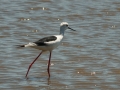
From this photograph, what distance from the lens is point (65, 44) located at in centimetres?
1044

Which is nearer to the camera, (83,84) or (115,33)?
(83,84)

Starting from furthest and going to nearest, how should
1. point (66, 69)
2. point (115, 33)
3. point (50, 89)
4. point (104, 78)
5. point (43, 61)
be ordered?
point (115, 33), point (43, 61), point (66, 69), point (104, 78), point (50, 89)

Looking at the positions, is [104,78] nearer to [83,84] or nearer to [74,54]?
[83,84]

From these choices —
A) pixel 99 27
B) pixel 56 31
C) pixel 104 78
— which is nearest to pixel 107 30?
pixel 99 27

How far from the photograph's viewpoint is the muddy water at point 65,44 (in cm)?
795

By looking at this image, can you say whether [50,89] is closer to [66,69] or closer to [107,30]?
[66,69]

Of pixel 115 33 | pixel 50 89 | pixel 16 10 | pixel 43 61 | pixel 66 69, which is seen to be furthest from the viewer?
pixel 16 10

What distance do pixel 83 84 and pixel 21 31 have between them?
391 cm

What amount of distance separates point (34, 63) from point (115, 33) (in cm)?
288

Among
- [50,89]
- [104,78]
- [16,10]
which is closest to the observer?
[50,89]

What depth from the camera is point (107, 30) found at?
1160 cm

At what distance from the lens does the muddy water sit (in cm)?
795

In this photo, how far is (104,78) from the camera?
809cm

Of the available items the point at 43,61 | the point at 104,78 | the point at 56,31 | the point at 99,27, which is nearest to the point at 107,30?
the point at 99,27
